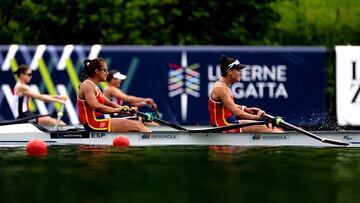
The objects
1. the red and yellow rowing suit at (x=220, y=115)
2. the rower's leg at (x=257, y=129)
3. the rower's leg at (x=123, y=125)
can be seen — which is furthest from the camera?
the rower's leg at (x=123, y=125)

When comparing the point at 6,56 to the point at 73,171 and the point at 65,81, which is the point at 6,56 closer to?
the point at 65,81

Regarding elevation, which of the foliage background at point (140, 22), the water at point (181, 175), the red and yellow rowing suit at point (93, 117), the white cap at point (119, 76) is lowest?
the water at point (181, 175)

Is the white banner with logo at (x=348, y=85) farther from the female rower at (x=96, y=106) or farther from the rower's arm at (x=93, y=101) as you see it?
the rower's arm at (x=93, y=101)

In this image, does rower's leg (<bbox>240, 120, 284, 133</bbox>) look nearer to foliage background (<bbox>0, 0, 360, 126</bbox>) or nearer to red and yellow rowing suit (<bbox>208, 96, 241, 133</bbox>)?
red and yellow rowing suit (<bbox>208, 96, 241, 133</bbox>)

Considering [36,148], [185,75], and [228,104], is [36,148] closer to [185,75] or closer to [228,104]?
[228,104]

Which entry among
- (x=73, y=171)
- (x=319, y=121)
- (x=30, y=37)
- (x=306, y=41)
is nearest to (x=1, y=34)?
(x=30, y=37)

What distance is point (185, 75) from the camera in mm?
27531

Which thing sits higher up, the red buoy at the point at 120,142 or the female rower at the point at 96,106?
the female rower at the point at 96,106

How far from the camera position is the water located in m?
12.9

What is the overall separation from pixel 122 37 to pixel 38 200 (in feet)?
61.5

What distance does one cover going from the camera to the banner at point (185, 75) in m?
27.4

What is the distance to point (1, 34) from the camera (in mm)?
30703

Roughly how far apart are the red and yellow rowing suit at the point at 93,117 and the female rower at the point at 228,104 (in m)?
1.94

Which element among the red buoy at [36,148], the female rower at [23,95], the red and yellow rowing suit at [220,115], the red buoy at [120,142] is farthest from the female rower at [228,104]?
the female rower at [23,95]
